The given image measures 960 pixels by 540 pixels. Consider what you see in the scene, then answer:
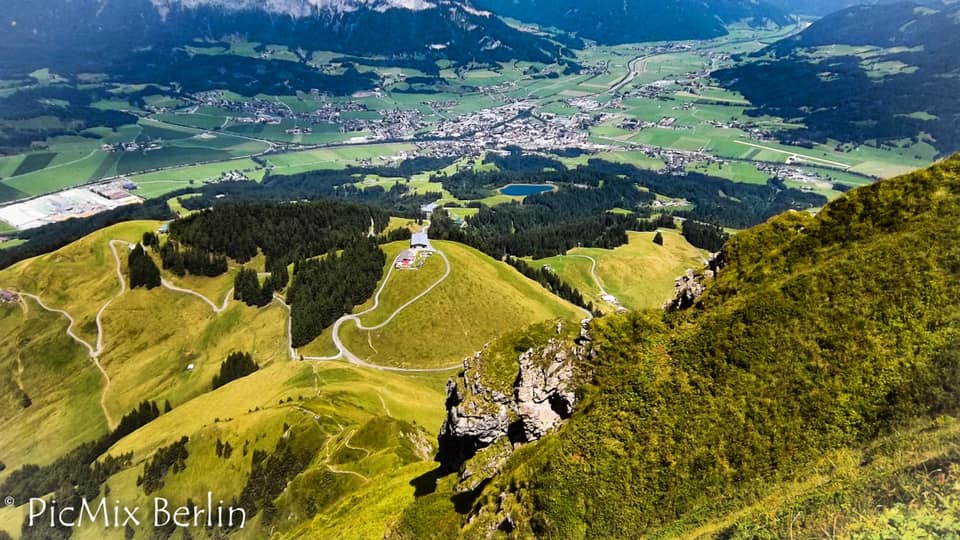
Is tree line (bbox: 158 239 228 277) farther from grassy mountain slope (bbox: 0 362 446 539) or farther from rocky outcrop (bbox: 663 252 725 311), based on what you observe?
rocky outcrop (bbox: 663 252 725 311)

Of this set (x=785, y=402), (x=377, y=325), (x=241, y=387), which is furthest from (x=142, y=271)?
(x=785, y=402)

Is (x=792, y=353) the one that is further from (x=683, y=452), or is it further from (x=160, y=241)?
(x=160, y=241)

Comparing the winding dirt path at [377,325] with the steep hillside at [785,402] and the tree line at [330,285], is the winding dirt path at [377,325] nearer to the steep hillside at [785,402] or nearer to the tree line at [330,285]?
the tree line at [330,285]

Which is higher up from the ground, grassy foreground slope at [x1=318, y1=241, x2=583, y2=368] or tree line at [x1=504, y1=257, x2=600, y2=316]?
grassy foreground slope at [x1=318, y1=241, x2=583, y2=368]

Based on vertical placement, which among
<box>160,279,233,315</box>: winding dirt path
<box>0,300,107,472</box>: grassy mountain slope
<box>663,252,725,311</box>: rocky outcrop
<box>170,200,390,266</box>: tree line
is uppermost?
<box>663,252,725,311</box>: rocky outcrop

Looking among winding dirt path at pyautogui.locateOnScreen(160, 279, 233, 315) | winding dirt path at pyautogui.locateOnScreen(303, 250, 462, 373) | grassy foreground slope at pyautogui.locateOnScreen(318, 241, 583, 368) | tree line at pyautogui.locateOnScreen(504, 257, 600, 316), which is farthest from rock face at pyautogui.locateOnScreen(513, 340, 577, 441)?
winding dirt path at pyautogui.locateOnScreen(160, 279, 233, 315)

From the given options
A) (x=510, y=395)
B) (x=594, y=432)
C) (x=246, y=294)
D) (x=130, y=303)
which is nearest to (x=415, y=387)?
(x=246, y=294)
